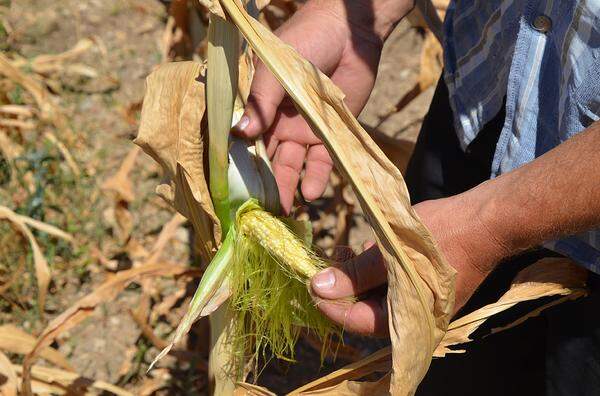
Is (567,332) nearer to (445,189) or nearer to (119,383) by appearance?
(445,189)

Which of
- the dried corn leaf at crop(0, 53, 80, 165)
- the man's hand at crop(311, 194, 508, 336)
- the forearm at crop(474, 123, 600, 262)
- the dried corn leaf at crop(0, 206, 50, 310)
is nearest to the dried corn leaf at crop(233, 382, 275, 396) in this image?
the man's hand at crop(311, 194, 508, 336)

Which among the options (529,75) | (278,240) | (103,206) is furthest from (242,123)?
(103,206)

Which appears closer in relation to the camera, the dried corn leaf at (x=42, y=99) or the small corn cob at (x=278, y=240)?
the small corn cob at (x=278, y=240)

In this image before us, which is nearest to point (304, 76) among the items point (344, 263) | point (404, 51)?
point (344, 263)

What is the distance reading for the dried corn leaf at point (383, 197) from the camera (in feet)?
2.93

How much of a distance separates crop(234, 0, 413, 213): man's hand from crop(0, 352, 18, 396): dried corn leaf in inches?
24.9

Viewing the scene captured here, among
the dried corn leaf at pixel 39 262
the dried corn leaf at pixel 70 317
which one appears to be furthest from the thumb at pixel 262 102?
the dried corn leaf at pixel 39 262

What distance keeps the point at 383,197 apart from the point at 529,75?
30 centimetres

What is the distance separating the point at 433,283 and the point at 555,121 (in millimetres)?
282

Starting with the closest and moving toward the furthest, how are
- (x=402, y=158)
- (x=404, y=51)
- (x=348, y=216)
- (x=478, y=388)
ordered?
(x=478, y=388), (x=402, y=158), (x=348, y=216), (x=404, y=51)

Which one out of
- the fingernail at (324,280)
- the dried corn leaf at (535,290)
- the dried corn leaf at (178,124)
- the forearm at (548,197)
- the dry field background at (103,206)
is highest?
the dried corn leaf at (178,124)

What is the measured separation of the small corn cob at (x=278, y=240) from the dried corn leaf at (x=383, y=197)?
0.55 feet

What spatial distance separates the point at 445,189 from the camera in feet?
4.59

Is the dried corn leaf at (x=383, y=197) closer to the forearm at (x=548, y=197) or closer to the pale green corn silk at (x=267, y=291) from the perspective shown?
the forearm at (x=548, y=197)
